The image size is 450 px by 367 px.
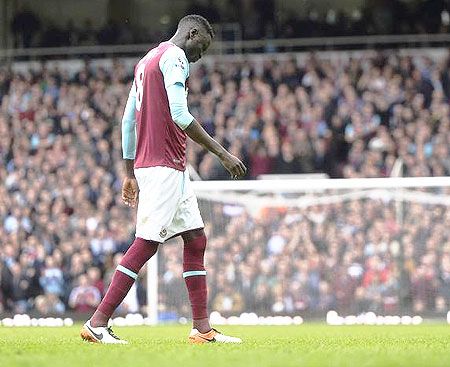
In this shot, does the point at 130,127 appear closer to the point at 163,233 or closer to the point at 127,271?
the point at 163,233

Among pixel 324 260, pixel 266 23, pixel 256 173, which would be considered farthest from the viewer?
pixel 266 23

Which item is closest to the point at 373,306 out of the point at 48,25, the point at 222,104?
the point at 222,104

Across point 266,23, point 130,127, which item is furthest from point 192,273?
point 266,23

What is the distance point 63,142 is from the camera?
2583 cm

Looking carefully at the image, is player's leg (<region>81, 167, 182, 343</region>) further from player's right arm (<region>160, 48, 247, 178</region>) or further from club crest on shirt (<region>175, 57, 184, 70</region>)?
club crest on shirt (<region>175, 57, 184, 70</region>)

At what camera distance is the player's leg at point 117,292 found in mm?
8609

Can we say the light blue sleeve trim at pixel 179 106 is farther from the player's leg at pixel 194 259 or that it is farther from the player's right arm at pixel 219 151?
the player's leg at pixel 194 259

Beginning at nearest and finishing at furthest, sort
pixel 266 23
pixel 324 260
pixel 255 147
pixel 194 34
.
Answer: pixel 194 34, pixel 324 260, pixel 255 147, pixel 266 23

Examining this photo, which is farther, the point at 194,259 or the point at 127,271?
the point at 194,259

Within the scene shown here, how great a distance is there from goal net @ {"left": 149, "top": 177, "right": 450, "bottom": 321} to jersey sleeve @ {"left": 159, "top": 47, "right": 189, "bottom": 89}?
331 inches

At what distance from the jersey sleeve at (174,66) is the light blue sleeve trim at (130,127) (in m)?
0.42

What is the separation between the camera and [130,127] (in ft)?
30.0

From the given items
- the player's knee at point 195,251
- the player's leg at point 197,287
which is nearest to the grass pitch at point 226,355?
the player's leg at point 197,287

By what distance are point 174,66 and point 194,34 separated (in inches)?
16.5
